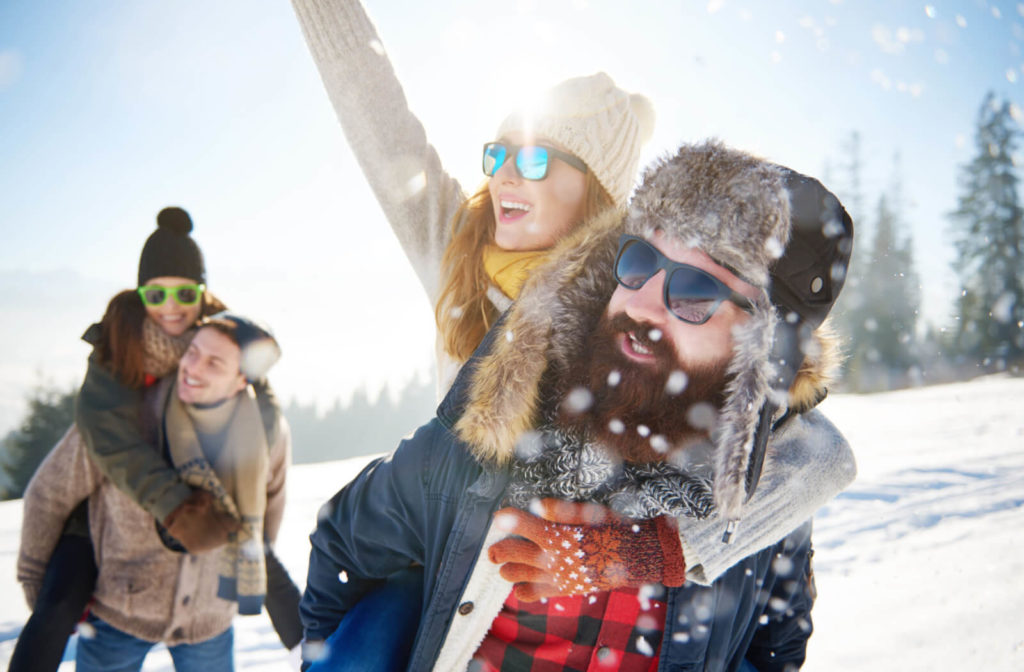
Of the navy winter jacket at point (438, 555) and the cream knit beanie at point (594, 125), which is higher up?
the cream knit beanie at point (594, 125)

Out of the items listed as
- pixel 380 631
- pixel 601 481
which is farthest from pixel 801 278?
pixel 380 631

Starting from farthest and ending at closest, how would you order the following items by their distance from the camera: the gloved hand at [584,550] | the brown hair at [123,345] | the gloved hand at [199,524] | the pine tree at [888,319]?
the pine tree at [888,319]
the brown hair at [123,345]
the gloved hand at [199,524]
the gloved hand at [584,550]

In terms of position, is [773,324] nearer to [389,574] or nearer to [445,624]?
[445,624]

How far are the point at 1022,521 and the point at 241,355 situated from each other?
6.79m

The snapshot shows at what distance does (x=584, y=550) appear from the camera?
1210 mm

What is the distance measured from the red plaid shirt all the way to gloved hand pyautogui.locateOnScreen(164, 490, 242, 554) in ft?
5.87

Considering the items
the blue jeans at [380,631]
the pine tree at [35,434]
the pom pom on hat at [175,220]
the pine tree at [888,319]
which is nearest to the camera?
the blue jeans at [380,631]

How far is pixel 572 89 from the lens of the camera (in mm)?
2002

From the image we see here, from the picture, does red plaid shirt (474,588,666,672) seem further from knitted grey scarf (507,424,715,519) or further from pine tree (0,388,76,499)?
pine tree (0,388,76,499)

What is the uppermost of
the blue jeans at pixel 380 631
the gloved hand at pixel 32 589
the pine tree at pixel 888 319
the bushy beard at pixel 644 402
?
the bushy beard at pixel 644 402

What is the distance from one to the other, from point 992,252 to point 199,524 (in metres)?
30.4

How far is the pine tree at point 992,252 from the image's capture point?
19.6 m

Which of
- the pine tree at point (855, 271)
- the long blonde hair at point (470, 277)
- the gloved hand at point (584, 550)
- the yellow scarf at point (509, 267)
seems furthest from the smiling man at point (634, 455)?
the pine tree at point (855, 271)

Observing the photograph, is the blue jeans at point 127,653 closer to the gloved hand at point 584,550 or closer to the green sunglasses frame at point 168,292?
the green sunglasses frame at point 168,292
